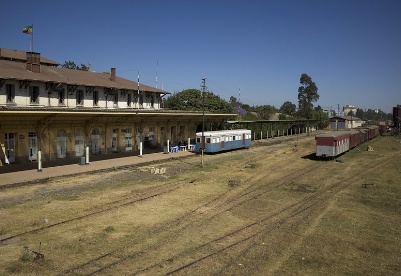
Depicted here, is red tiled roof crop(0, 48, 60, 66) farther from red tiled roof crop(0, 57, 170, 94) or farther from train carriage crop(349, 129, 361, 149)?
train carriage crop(349, 129, 361, 149)

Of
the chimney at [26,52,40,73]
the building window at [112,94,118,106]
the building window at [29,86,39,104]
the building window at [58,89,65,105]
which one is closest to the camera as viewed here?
the building window at [29,86,39,104]

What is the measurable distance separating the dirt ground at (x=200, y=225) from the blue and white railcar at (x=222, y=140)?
43.3 feet

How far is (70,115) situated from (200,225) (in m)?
17.1

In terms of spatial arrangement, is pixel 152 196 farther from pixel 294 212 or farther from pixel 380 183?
pixel 380 183

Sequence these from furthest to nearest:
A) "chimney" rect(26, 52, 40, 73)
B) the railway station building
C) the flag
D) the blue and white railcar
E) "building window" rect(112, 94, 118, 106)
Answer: "building window" rect(112, 94, 118, 106), the blue and white railcar, the flag, "chimney" rect(26, 52, 40, 73), the railway station building

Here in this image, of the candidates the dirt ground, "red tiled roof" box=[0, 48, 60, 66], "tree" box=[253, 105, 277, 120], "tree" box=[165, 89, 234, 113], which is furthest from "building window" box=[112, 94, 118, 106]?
"tree" box=[253, 105, 277, 120]

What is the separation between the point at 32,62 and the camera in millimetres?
33969

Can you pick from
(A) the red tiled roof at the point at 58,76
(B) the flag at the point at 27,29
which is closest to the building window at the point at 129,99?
(A) the red tiled roof at the point at 58,76

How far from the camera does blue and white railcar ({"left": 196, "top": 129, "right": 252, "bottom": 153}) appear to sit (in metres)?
39.6

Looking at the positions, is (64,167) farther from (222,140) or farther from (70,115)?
(222,140)

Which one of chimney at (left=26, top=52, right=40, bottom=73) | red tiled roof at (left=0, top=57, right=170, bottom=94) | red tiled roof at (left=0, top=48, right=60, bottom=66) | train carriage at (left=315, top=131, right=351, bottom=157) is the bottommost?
train carriage at (left=315, top=131, right=351, bottom=157)

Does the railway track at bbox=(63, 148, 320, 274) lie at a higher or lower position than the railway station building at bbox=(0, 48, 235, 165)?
lower

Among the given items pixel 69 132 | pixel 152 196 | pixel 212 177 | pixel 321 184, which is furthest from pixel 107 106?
pixel 321 184

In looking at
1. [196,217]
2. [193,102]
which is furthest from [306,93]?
[196,217]
